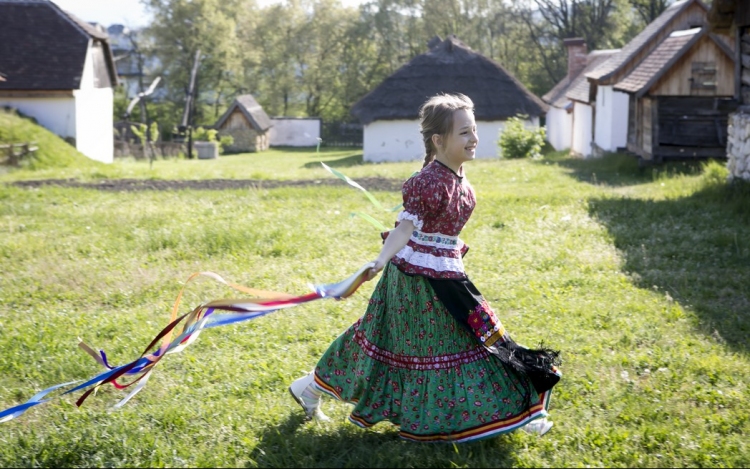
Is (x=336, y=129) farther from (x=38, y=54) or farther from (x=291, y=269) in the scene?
(x=291, y=269)

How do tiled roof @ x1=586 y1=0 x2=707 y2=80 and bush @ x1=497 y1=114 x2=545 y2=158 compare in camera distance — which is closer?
tiled roof @ x1=586 y1=0 x2=707 y2=80

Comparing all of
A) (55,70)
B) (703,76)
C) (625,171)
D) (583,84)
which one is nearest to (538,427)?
(625,171)

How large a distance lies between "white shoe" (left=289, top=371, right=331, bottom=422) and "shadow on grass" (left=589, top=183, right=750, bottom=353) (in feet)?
9.60

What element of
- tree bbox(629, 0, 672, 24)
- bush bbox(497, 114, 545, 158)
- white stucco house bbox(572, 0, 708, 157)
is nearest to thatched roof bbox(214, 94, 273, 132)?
tree bbox(629, 0, 672, 24)

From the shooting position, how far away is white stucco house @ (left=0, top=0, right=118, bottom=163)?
2788 cm

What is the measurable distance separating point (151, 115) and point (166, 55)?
4869 mm

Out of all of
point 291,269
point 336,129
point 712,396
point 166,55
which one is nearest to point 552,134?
point 336,129

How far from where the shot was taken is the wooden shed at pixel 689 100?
17.3 metres

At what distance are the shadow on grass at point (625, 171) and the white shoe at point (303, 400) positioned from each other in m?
12.3

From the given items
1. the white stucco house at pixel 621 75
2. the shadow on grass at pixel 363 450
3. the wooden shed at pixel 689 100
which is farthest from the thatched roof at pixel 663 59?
the shadow on grass at pixel 363 450

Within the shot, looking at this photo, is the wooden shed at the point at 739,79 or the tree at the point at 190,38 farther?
the tree at the point at 190,38

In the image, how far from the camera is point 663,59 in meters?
18.9

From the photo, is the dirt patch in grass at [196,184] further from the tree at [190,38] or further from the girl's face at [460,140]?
the tree at [190,38]

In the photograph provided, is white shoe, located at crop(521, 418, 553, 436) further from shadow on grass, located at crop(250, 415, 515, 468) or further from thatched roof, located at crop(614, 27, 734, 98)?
thatched roof, located at crop(614, 27, 734, 98)
